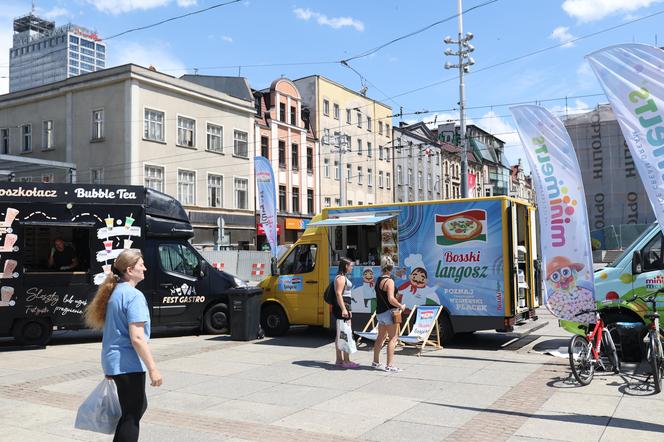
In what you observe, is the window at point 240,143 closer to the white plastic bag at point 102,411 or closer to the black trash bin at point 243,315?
the black trash bin at point 243,315

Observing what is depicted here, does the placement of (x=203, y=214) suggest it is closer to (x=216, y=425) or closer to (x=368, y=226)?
(x=368, y=226)

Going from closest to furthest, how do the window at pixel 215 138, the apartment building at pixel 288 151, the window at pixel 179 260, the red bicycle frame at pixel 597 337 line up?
the red bicycle frame at pixel 597 337 → the window at pixel 179 260 → the window at pixel 215 138 → the apartment building at pixel 288 151

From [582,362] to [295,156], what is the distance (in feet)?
126

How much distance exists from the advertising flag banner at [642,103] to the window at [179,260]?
9135 millimetres

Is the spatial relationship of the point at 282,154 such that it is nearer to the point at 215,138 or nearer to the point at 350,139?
the point at 215,138

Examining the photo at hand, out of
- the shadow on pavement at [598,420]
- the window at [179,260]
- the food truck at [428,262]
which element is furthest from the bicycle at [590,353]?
the window at [179,260]

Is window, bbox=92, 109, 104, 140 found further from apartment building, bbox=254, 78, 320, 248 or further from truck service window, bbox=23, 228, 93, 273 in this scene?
truck service window, bbox=23, 228, 93, 273

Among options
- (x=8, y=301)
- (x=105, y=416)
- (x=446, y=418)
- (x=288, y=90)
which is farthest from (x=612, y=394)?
(x=288, y=90)

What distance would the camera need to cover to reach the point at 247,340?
1252 centimetres

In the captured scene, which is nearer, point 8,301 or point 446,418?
point 446,418

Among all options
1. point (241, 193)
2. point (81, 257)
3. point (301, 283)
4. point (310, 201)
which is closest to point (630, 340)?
point (301, 283)

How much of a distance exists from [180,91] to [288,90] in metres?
11.0

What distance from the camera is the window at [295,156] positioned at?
1777 inches

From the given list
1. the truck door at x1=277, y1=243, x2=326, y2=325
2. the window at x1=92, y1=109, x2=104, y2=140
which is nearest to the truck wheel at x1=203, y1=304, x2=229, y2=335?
the truck door at x1=277, y1=243, x2=326, y2=325
